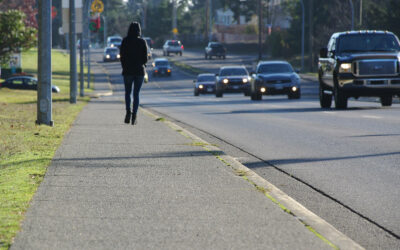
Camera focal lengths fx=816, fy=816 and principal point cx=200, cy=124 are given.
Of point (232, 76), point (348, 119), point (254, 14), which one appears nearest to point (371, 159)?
point (348, 119)

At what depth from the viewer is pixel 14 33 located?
3784 centimetres

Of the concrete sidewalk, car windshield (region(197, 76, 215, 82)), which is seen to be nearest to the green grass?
the concrete sidewalk

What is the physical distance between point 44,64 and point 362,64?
31.7 feet

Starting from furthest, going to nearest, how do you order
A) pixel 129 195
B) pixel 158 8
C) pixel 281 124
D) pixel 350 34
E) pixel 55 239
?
pixel 158 8, pixel 350 34, pixel 281 124, pixel 129 195, pixel 55 239

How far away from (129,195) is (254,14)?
12304 cm

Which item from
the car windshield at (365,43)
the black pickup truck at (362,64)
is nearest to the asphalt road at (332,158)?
the black pickup truck at (362,64)

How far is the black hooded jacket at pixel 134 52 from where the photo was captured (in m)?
15.9

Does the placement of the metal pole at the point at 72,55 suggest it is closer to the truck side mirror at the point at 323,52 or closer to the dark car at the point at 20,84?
the truck side mirror at the point at 323,52

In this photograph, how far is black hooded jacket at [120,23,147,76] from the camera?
15906mm

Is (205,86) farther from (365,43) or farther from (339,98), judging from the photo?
(365,43)

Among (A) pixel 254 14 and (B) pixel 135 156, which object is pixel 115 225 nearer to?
(B) pixel 135 156

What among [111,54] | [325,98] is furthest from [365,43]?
[111,54]

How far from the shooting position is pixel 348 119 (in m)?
20.2

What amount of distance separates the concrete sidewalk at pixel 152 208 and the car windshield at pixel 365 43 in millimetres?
13017
